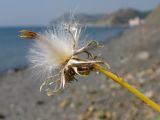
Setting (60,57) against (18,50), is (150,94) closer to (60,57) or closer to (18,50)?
(60,57)

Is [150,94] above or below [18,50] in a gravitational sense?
above

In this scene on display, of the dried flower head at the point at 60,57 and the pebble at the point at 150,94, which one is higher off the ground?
the dried flower head at the point at 60,57

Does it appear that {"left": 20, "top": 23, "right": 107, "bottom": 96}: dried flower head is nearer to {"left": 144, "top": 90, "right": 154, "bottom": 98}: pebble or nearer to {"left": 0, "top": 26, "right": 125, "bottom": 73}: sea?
{"left": 0, "top": 26, "right": 125, "bottom": 73}: sea

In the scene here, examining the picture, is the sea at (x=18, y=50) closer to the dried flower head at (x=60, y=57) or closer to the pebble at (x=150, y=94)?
the dried flower head at (x=60, y=57)

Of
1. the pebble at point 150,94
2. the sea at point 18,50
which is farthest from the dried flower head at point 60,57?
the pebble at point 150,94

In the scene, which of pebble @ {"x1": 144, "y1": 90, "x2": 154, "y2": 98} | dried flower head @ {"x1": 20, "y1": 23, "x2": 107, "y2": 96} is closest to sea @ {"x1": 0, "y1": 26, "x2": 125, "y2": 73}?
dried flower head @ {"x1": 20, "y1": 23, "x2": 107, "y2": 96}

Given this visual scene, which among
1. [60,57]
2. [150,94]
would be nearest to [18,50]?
[150,94]

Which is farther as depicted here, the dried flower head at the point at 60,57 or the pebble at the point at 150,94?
the pebble at the point at 150,94

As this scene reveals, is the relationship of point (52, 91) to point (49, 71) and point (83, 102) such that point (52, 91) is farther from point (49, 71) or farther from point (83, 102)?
point (83, 102)

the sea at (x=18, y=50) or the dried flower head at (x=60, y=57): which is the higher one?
the dried flower head at (x=60, y=57)

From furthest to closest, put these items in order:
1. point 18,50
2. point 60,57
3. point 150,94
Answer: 1. point 18,50
2. point 150,94
3. point 60,57
